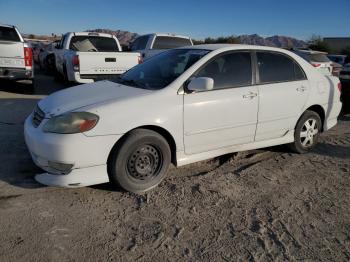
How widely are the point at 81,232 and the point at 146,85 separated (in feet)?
6.38

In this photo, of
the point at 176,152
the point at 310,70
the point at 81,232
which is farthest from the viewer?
the point at 310,70

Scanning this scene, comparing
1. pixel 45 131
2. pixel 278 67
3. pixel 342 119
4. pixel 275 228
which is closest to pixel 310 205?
pixel 275 228

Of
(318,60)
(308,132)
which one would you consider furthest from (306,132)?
(318,60)

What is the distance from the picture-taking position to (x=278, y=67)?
5.10 metres

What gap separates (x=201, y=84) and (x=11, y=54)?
717 cm

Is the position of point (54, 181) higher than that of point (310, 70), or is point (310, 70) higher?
point (310, 70)

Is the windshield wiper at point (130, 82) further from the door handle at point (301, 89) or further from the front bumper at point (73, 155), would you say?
the door handle at point (301, 89)

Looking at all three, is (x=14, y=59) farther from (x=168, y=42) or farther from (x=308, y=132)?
(x=308, y=132)

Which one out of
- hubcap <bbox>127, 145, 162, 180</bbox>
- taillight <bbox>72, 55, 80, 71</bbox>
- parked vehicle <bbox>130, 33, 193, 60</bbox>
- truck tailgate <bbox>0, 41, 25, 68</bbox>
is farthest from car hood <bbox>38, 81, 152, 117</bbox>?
parked vehicle <bbox>130, 33, 193, 60</bbox>

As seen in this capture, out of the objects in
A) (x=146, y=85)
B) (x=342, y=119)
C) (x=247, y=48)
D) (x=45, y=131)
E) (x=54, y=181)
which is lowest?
(x=342, y=119)

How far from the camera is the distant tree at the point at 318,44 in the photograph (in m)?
44.9

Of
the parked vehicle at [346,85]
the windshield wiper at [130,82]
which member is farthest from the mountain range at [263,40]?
the windshield wiper at [130,82]

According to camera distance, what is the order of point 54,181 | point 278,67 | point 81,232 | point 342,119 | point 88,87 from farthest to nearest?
point 342,119, point 278,67, point 88,87, point 54,181, point 81,232

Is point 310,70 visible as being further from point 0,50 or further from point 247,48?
point 0,50
